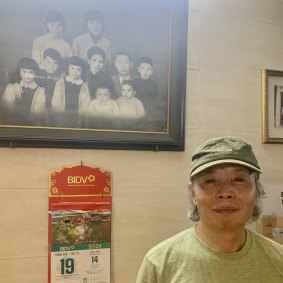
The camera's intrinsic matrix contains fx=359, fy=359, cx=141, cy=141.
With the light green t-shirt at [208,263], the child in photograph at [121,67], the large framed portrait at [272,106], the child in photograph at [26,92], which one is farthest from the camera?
the large framed portrait at [272,106]

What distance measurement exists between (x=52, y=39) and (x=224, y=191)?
84 cm

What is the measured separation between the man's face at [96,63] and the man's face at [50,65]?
0.43ft

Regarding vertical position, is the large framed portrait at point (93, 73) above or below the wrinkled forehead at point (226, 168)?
above

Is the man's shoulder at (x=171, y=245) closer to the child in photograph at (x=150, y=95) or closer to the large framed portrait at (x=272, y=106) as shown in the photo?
the child in photograph at (x=150, y=95)

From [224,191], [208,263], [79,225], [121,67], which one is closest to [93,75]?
[121,67]

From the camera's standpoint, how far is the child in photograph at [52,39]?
131cm

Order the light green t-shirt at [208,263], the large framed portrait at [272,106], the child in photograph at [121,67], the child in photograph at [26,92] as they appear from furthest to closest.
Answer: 1. the large framed portrait at [272,106]
2. the child in photograph at [121,67]
3. the child in photograph at [26,92]
4. the light green t-shirt at [208,263]

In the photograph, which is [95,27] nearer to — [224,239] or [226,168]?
[226,168]

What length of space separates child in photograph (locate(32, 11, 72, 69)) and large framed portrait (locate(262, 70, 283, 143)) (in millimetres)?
854

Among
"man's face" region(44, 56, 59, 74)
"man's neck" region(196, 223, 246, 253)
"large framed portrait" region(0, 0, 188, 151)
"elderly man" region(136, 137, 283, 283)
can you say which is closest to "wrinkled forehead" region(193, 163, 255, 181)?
"elderly man" region(136, 137, 283, 283)

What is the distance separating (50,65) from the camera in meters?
1.33

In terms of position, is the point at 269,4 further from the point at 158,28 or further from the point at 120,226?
the point at 120,226

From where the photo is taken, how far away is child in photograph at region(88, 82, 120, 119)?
137 centimetres

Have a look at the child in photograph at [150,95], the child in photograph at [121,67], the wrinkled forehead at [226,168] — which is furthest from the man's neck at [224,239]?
the child in photograph at [121,67]
